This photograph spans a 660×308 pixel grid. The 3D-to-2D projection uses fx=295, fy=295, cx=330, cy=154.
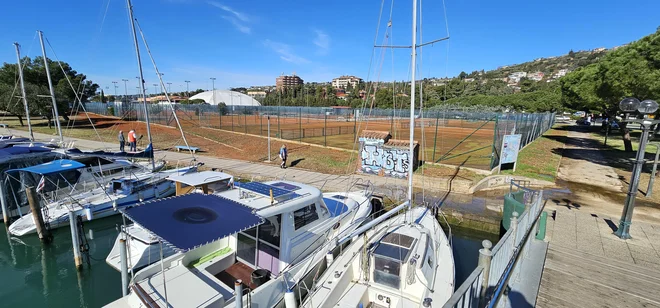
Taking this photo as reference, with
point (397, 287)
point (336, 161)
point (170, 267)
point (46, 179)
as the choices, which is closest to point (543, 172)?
point (336, 161)

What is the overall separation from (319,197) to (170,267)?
12.4 ft

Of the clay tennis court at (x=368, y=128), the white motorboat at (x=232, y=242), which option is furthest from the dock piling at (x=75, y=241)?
the clay tennis court at (x=368, y=128)

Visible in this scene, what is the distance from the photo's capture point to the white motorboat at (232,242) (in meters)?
5.46

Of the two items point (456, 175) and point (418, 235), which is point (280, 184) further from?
point (456, 175)

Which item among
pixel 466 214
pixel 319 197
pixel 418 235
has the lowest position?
pixel 466 214

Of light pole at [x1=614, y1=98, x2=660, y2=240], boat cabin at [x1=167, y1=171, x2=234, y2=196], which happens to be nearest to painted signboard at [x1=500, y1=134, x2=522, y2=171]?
light pole at [x1=614, y1=98, x2=660, y2=240]

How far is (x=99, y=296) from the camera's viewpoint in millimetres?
8281

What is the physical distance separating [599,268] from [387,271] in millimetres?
4991

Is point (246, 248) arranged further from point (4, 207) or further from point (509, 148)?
point (509, 148)

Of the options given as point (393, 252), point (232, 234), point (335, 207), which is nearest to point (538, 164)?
point (335, 207)

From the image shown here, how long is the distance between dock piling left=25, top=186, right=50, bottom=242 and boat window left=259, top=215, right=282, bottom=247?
9.27 metres

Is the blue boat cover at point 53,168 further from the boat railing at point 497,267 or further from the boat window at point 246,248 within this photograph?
the boat railing at point 497,267

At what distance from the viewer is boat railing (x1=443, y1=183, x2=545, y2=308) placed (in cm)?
345

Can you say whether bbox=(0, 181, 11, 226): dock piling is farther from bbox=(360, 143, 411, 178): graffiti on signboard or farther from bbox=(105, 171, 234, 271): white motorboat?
bbox=(360, 143, 411, 178): graffiti on signboard
